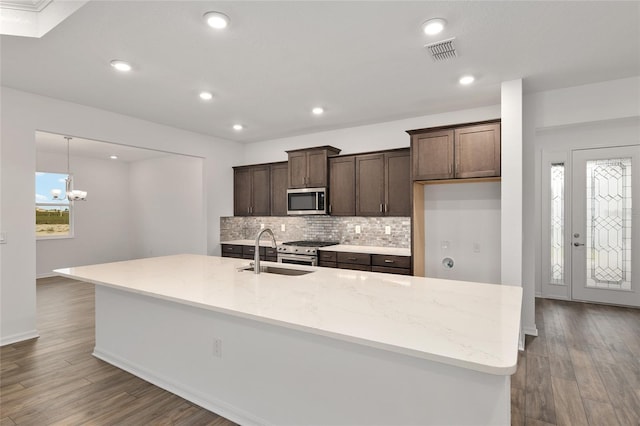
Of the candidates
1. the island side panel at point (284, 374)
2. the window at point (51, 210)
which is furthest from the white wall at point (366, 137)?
the window at point (51, 210)

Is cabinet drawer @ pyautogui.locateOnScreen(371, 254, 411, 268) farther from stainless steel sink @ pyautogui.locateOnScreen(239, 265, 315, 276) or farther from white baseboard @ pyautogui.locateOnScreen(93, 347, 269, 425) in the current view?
white baseboard @ pyautogui.locateOnScreen(93, 347, 269, 425)

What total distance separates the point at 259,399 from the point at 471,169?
3138mm

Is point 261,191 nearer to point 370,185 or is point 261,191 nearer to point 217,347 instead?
point 370,185

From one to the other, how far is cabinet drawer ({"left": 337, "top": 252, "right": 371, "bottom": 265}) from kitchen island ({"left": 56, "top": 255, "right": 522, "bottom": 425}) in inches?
64.8

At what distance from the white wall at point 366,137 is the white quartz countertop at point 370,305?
106 inches

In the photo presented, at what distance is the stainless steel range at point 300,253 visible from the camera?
190 inches

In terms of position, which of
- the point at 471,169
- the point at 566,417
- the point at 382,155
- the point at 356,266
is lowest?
the point at 566,417

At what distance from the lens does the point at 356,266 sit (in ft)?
14.9

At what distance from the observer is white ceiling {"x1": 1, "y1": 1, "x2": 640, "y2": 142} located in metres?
2.25

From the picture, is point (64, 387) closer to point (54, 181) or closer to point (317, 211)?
point (317, 211)

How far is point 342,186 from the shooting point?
5047 mm

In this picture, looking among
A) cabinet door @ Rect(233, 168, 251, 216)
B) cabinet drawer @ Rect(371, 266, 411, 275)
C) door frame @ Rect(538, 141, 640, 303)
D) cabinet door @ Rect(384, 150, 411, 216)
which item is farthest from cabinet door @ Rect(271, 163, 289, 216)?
door frame @ Rect(538, 141, 640, 303)

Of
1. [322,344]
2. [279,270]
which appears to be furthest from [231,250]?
[322,344]

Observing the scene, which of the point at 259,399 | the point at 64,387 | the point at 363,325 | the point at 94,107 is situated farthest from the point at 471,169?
the point at 94,107
